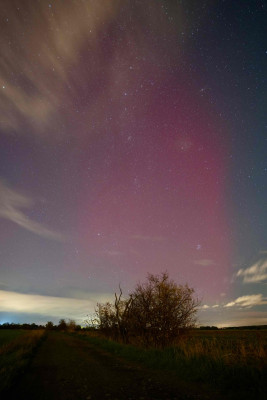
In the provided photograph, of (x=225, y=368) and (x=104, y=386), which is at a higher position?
(x=225, y=368)

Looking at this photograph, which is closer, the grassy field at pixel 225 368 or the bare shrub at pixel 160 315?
the grassy field at pixel 225 368

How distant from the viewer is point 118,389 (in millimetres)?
7734

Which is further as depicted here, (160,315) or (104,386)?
(160,315)

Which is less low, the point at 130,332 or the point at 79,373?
the point at 130,332

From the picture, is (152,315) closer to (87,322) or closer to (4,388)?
(4,388)

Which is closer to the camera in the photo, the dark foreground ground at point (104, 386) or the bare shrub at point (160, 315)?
the dark foreground ground at point (104, 386)

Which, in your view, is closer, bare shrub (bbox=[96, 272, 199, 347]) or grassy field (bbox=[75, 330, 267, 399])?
grassy field (bbox=[75, 330, 267, 399])

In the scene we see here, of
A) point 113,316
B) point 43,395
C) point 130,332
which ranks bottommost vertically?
point 43,395

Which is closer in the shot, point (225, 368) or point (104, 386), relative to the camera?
point (104, 386)

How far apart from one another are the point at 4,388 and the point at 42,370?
4401 millimetres

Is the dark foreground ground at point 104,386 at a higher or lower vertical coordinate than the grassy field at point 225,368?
lower

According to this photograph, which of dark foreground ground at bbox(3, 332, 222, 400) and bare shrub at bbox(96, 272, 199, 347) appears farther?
bare shrub at bbox(96, 272, 199, 347)

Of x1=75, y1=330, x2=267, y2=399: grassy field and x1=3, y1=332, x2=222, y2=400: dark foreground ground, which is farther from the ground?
x1=75, y1=330, x2=267, y2=399: grassy field

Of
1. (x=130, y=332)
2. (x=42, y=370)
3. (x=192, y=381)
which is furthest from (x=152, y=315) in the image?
(x=192, y=381)
